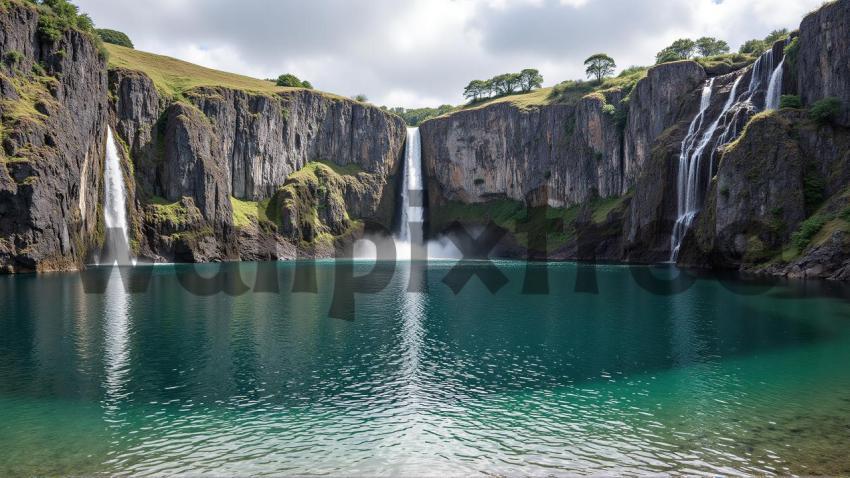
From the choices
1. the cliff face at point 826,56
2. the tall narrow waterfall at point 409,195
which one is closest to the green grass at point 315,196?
the tall narrow waterfall at point 409,195

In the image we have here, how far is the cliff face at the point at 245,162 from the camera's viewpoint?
86.0 metres

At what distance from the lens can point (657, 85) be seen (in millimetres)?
87812

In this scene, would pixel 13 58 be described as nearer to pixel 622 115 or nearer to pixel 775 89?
pixel 775 89

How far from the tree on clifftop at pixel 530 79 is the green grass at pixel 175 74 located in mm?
51178

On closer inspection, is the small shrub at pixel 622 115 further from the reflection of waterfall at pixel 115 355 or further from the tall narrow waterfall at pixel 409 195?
the reflection of waterfall at pixel 115 355

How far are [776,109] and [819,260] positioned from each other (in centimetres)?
2139

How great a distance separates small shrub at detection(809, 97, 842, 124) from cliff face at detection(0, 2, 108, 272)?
82.4m

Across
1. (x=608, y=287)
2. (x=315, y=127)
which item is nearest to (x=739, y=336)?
(x=608, y=287)

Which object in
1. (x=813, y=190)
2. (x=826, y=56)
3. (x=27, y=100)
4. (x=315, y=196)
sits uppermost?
(x=826, y=56)

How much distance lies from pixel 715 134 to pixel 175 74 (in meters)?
95.7

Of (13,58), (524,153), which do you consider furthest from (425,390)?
(524,153)

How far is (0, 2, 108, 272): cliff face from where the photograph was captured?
5631 centimetres

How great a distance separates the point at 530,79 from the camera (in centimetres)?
14638

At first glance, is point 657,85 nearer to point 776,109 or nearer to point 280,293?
point 776,109
